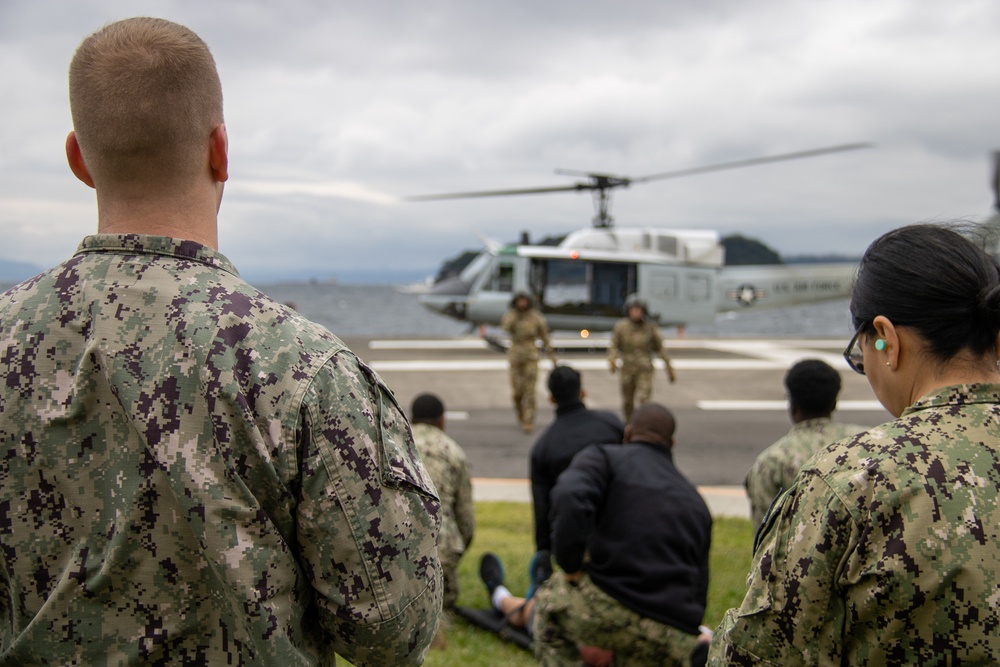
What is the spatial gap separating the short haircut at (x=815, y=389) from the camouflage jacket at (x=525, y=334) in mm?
7002

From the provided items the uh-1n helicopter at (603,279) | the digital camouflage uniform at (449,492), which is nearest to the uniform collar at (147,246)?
the digital camouflage uniform at (449,492)

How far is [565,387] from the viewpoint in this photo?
5.34m

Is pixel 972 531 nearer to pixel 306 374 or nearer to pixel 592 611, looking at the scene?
→ pixel 306 374

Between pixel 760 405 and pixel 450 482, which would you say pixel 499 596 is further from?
pixel 760 405

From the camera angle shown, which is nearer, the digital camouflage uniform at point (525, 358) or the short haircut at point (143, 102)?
the short haircut at point (143, 102)

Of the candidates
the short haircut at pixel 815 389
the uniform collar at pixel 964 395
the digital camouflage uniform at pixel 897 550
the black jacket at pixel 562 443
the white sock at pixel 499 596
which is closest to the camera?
the digital camouflage uniform at pixel 897 550

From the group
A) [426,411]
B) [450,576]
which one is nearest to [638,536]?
[450,576]

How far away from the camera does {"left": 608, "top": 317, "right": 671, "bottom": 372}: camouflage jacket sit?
11070 millimetres

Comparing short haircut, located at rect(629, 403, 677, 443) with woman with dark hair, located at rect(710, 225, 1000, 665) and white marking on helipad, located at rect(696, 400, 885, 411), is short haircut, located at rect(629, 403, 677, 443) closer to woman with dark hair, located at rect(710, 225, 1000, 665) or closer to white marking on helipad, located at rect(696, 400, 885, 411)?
woman with dark hair, located at rect(710, 225, 1000, 665)

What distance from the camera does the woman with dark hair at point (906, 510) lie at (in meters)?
1.52

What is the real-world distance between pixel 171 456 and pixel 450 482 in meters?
3.42

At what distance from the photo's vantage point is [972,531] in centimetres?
153

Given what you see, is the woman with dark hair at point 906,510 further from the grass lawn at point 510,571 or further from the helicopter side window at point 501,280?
the helicopter side window at point 501,280

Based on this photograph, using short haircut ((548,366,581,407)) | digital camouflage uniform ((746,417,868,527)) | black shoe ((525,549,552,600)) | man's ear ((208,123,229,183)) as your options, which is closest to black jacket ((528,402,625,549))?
short haircut ((548,366,581,407))
